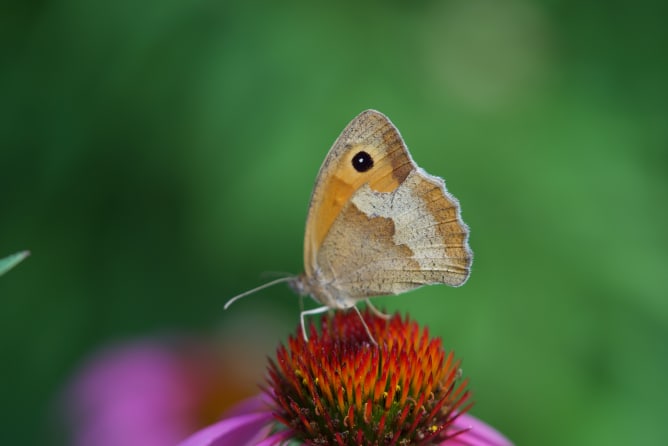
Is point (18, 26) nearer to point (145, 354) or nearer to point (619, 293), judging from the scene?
point (145, 354)

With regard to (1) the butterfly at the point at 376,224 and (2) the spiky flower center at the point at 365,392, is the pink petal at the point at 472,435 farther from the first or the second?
(1) the butterfly at the point at 376,224

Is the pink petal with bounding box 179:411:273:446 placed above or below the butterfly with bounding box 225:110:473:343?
below

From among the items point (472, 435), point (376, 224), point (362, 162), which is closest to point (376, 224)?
point (376, 224)

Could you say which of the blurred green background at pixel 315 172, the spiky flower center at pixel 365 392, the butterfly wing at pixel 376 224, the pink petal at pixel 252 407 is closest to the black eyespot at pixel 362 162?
the butterfly wing at pixel 376 224

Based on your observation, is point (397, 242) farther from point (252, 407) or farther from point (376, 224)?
point (252, 407)

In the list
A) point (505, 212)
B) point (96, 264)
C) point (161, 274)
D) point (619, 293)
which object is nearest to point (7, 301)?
point (96, 264)

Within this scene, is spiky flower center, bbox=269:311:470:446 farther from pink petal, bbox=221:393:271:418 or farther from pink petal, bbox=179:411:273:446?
pink petal, bbox=221:393:271:418

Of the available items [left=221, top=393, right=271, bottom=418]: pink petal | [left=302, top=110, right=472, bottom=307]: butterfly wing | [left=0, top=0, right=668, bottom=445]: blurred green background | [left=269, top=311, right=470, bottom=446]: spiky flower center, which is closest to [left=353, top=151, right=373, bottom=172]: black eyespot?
[left=302, top=110, right=472, bottom=307]: butterfly wing
